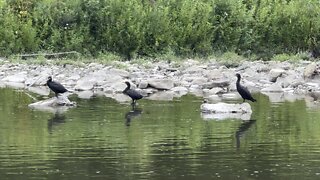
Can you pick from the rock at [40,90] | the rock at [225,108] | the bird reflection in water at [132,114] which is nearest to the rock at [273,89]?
the bird reflection in water at [132,114]

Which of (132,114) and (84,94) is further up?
(132,114)

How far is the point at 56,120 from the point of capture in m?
19.6

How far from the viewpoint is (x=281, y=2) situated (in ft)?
138

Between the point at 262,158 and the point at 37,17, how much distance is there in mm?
26135

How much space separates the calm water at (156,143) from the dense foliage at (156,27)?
15306 mm

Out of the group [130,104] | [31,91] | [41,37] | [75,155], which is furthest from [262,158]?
[41,37]

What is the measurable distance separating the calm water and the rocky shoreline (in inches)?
162

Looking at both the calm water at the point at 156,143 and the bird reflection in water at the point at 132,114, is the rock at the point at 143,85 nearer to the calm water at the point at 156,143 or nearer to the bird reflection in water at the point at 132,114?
the calm water at the point at 156,143

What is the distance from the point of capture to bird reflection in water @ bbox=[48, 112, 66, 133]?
1856 centimetres

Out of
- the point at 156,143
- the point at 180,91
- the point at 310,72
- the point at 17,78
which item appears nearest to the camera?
the point at 156,143

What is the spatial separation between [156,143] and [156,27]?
77.9ft

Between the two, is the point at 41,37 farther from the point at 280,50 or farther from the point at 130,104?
the point at 130,104

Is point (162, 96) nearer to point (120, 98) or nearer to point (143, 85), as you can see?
point (120, 98)

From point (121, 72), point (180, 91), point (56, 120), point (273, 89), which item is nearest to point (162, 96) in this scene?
point (180, 91)
